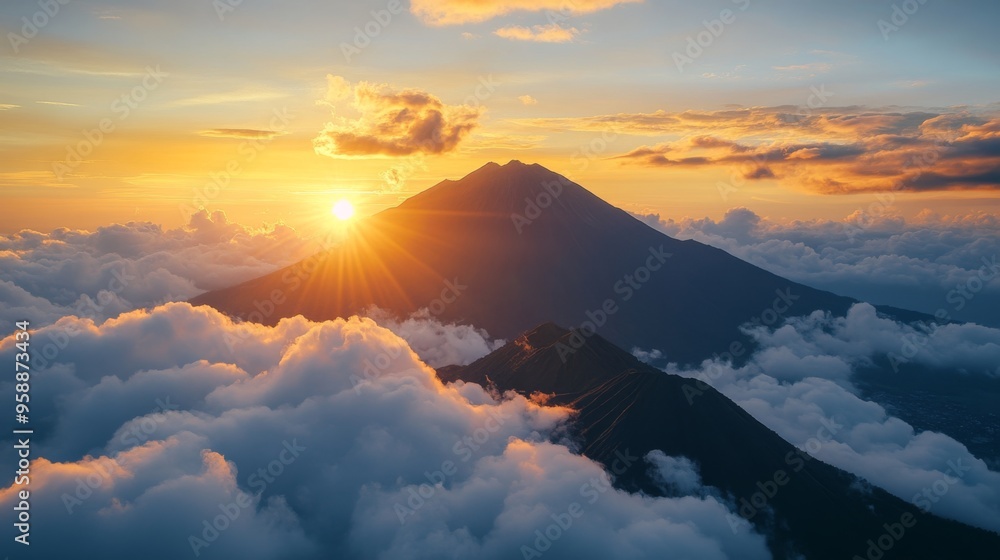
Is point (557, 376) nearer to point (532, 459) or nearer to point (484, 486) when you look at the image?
point (532, 459)

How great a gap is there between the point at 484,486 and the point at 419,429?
2213 centimetres

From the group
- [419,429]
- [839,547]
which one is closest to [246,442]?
[419,429]

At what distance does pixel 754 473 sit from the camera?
5935 inches
